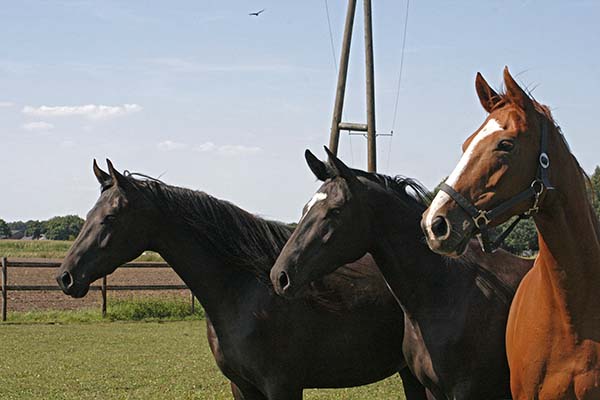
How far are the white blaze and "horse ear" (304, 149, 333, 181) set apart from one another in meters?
1.59

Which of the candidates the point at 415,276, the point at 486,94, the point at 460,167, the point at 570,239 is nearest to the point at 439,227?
the point at 460,167

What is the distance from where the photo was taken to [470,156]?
3.62 metres

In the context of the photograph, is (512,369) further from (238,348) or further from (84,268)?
(84,268)

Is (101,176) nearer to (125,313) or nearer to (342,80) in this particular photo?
(342,80)

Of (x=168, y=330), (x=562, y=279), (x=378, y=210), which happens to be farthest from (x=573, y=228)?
(x=168, y=330)

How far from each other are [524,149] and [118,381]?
8.50m

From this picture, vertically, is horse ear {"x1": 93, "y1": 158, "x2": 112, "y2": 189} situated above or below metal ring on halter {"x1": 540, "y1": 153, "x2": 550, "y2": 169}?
above

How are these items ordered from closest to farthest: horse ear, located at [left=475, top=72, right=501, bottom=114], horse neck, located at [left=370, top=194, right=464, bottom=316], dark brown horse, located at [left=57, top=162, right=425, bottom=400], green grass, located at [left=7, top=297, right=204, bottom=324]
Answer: horse ear, located at [left=475, top=72, right=501, bottom=114] < horse neck, located at [left=370, top=194, right=464, bottom=316] < dark brown horse, located at [left=57, top=162, right=425, bottom=400] < green grass, located at [left=7, top=297, right=204, bottom=324]

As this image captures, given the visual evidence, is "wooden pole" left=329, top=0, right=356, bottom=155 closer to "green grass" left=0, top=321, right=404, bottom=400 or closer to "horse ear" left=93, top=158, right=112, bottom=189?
"green grass" left=0, top=321, right=404, bottom=400

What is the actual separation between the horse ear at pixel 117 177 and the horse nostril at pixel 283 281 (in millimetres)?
1856

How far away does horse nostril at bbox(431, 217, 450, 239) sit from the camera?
3.49m

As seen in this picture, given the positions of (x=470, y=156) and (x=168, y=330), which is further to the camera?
(x=168, y=330)

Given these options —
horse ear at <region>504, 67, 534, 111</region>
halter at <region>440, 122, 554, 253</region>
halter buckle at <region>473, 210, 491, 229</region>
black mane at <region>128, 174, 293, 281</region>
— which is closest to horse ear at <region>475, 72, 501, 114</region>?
horse ear at <region>504, 67, 534, 111</region>

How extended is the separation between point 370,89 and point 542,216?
28.2 feet
